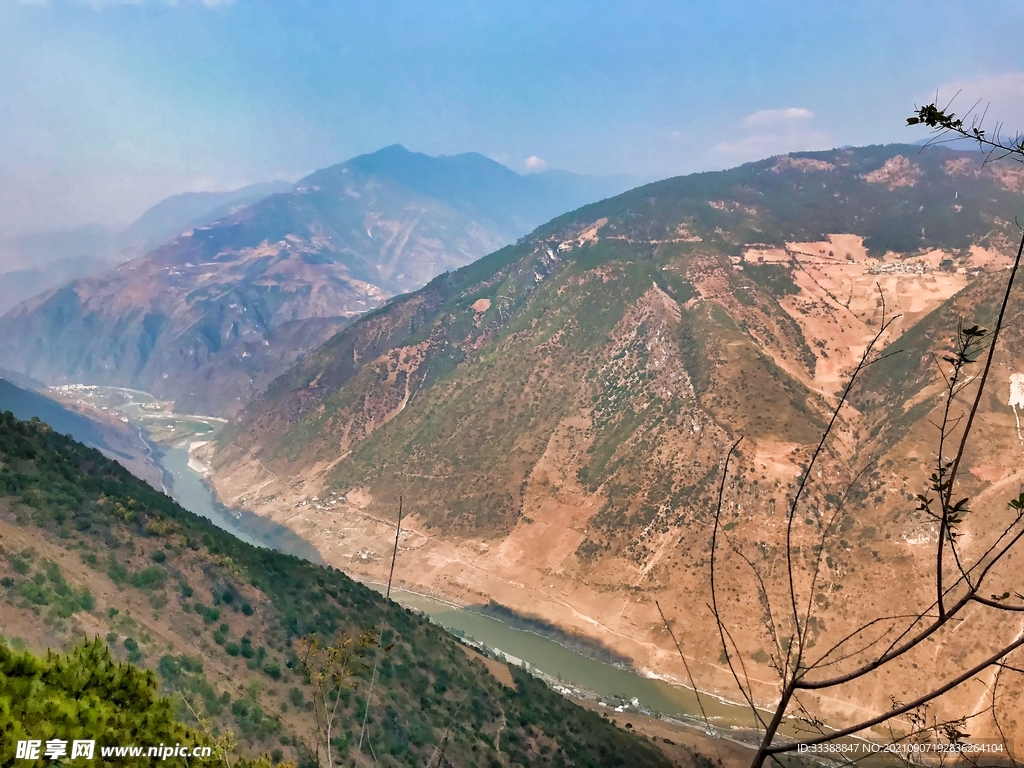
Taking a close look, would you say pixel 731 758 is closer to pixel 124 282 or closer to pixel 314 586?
pixel 314 586

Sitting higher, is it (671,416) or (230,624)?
(671,416)

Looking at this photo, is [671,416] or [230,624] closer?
[230,624]

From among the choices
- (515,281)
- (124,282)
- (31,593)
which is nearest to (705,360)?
(515,281)

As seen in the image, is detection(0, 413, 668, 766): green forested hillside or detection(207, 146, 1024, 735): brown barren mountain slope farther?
detection(207, 146, 1024, 735): brown barren mountain slope

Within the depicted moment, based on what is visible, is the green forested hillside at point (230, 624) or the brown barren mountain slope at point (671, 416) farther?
the brown barren mountain slope at point (671, 416)
